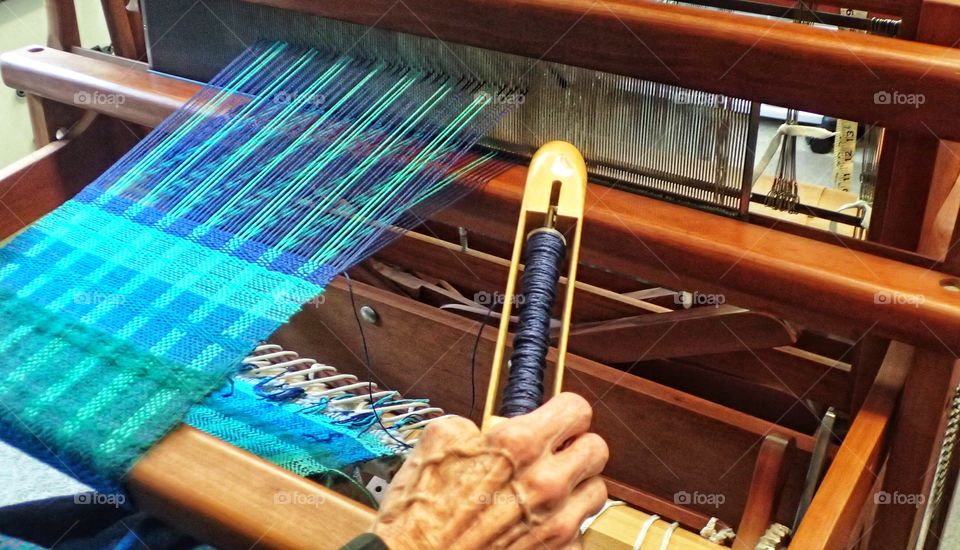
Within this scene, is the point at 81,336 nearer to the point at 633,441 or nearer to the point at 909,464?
the point at 633,441

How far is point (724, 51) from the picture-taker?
1008mm

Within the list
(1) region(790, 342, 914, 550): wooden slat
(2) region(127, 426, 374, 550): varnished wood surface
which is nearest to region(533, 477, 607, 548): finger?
(2) region(127, 426, 374, 550): varnished wood surface

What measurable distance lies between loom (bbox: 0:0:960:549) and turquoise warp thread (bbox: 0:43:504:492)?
1.7 inches

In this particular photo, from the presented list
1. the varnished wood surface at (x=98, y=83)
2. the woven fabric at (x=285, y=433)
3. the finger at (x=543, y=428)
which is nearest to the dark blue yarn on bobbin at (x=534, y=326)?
the finger at (x=543, y=428)

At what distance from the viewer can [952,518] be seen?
1.93 m

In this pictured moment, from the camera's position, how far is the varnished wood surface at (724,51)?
933 mm

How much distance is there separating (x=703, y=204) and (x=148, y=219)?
676 mm

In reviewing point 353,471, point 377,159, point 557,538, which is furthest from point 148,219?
point 557,538

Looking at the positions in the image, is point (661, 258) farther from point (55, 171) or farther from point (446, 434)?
point (55, 171)

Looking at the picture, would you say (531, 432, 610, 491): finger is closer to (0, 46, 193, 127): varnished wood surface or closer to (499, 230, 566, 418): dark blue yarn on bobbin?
(499, 230, 566, 418): dark blue yarn on bobbin

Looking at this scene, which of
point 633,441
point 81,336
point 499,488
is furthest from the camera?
point 633,441

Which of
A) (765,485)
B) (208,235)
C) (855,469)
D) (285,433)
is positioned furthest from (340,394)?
(855,469)

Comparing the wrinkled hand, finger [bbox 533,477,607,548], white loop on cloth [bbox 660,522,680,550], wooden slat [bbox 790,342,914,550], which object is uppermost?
the wrinkled hand

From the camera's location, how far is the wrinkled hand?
66 cm
